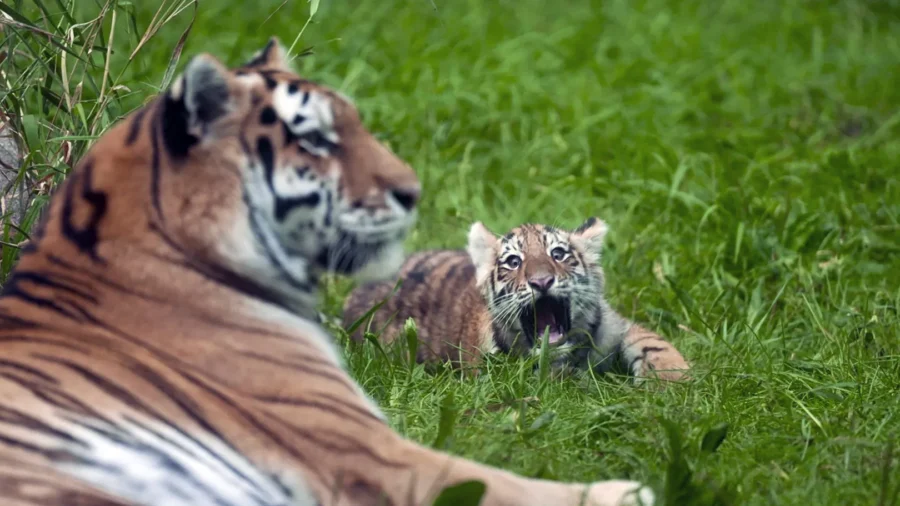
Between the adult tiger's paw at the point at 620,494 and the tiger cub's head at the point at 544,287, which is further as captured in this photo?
the tiger cub's head at the point at 544,287

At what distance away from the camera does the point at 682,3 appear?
10.1 metres

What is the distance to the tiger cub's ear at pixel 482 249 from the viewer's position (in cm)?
487

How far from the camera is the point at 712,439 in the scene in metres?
3.25

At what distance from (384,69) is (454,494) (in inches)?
218

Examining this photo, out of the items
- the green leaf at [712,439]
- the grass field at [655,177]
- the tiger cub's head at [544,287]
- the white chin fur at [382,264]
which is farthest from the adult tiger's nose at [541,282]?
the white chin fur at [382,264]

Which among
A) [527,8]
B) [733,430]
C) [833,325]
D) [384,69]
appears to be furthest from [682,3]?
[733,430]

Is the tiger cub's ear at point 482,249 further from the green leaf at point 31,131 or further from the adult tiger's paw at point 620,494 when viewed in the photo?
the adult tiger's paw at point 620,494

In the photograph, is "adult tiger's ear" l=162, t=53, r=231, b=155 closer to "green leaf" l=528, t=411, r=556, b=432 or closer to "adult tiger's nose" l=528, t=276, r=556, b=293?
"green leaf" l=528, t=411, r=556, b=432

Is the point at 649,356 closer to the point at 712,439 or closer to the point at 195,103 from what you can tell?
the point at 712,439

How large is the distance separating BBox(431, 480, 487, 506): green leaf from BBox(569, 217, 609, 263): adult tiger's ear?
2.32m

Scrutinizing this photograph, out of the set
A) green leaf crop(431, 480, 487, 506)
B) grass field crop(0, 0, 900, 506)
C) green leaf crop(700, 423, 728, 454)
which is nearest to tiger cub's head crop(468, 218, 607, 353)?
grass field crop(0, 0, 900, 506)

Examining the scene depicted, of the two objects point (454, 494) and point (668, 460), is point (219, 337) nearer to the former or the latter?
point (454, 494)

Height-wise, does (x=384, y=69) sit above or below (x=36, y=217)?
below

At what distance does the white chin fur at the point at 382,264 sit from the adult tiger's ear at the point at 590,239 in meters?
1.88
